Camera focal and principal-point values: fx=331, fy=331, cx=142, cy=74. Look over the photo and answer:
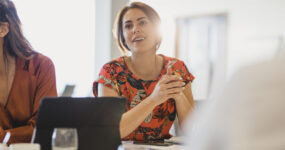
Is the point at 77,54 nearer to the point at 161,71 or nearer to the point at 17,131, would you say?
the point at 161,71

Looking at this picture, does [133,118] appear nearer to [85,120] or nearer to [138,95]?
[138,95]

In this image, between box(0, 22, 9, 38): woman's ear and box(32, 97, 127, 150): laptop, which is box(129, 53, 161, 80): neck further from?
box(32, 97, 127, 150): laptop

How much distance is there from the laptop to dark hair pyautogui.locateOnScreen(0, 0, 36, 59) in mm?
893

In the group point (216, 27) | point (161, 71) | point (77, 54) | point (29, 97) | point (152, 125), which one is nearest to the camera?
point (29, 97)

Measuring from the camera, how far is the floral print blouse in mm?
2014

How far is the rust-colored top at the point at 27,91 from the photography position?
182cm

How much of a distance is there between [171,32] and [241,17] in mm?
1424

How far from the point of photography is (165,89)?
5.93 ft

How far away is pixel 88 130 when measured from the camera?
1.19 meters

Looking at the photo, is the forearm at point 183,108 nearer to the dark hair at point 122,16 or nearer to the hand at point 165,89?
the hand at point 165,89

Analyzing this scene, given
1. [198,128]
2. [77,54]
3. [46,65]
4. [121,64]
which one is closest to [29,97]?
[46,65]

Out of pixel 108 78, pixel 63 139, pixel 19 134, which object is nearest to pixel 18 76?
pixel 19 134

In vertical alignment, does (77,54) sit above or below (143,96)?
above

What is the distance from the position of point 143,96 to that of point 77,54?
2.91 meters
